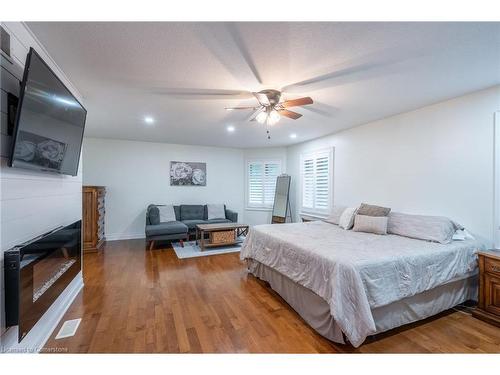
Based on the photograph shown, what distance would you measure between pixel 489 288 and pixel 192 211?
540 centimetres

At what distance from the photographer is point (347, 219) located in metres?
3.56

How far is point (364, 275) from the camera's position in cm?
183

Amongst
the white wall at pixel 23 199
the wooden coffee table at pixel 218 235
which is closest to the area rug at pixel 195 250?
the wooden coffee table at pixel 218 235

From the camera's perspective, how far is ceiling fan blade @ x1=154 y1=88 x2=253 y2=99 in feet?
8.37

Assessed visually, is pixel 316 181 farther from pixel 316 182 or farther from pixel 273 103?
pixel 273 103

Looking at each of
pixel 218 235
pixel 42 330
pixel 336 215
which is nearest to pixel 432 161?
pixel 336 215

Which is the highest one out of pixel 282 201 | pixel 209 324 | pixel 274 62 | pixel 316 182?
pixel 274 62

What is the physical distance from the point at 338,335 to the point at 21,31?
11.1ft

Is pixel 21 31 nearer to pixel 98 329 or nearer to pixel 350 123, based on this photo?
pixel 98 329

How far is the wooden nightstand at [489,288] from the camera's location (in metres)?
2.14

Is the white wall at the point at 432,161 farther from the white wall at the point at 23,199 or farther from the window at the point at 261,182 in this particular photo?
the white wall at the point at 23,199

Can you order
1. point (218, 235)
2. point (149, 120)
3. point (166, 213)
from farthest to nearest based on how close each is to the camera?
point (166, 213) → point (218, 235) → point (149, 120)

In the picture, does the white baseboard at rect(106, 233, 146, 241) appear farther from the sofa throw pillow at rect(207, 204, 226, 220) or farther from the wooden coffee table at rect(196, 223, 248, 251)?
the wooden coffee table at rect(196, 223, 248, 251)
